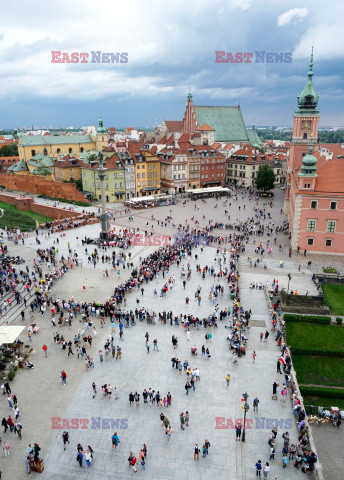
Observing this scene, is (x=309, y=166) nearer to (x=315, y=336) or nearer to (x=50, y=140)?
(x=315, y=336)

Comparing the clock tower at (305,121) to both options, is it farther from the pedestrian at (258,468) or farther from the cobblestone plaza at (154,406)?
the pedestrian at (258,468)

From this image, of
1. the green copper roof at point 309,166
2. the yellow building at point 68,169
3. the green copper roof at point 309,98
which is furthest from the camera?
the yellow building at point 68,169

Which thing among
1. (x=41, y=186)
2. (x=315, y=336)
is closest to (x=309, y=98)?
(x=315, y=336)

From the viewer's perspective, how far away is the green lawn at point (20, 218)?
5175cm

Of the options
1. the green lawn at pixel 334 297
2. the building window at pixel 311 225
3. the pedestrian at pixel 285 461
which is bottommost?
the green lawn at pixel 334 297

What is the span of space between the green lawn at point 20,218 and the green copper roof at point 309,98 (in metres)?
42.1

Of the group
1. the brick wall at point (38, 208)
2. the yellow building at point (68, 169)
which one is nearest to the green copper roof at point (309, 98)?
the brick wall at point (38, 208)

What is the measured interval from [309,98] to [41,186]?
49.6 metres

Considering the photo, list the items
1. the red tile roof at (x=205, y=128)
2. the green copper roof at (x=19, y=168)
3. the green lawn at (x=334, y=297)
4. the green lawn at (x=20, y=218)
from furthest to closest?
the red tile roof at (x=205, y=128)
the green copper roof at (x=19, y=168)
the green lawn at (x=20, y=218)
the green lawn at (x=334, y=297)

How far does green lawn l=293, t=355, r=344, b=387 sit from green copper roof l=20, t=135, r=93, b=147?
8314 cm

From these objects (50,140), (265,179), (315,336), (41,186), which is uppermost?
(50,140)

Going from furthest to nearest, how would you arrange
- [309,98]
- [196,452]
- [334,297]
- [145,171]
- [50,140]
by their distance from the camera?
1. [50,140]
2. [145,171]
3. [309,98]
4. [334,297]
5. [196,452]

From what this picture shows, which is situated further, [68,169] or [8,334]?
[68,169]

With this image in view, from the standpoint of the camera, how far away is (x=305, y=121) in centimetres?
5525
